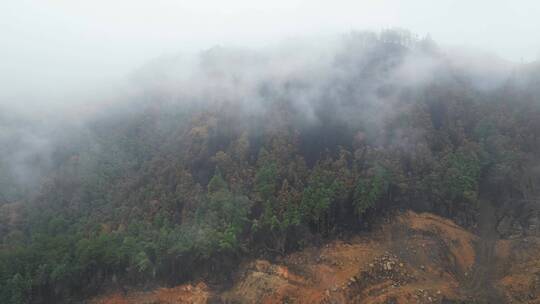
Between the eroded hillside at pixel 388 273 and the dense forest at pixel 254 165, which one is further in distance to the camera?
the dense forest at pixel 254 165

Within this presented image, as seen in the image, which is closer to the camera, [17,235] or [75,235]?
[75,235]

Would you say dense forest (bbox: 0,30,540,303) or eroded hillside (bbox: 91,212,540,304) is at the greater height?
dense forest (bbox: 0,30,540,303)

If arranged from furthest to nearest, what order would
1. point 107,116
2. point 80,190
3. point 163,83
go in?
1. point 163,83
2. point 107,116
3. point 80,190

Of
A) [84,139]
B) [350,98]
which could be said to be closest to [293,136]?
[350,98]

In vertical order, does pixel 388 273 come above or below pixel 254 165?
below

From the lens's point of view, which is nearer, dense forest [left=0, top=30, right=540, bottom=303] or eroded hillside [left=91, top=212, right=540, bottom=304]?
eroded hillside [left=91, top=212, right=540, bottom=304]

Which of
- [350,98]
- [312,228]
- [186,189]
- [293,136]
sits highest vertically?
[350,98]

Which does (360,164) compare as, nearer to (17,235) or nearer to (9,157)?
(17,235)

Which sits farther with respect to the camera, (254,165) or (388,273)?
(254,165)
